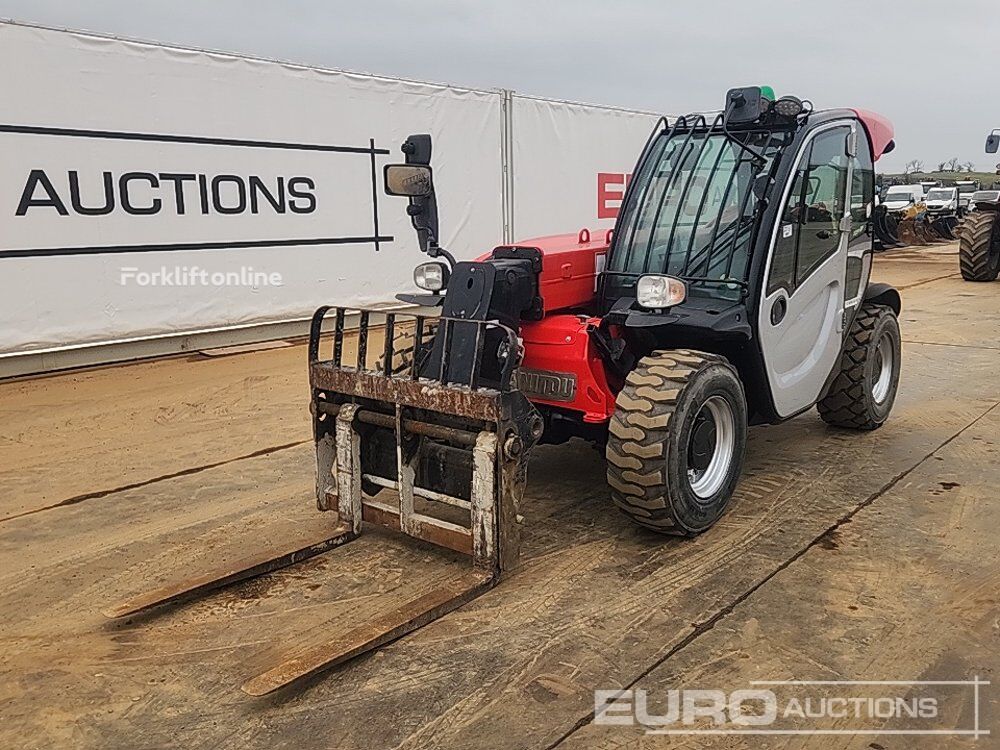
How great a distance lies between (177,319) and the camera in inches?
356

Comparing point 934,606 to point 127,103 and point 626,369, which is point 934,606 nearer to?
point 626,369

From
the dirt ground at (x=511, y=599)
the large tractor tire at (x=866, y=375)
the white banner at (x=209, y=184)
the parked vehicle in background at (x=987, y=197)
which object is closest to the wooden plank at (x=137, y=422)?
the dirt ground at (x=511, y=599)

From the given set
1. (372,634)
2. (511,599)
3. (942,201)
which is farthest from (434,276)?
(942,201)

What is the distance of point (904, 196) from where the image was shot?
28.0 m

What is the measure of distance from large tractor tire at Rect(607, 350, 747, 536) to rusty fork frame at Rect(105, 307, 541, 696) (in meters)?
0.45

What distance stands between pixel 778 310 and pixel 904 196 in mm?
26847

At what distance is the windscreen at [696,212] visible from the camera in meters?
4.39

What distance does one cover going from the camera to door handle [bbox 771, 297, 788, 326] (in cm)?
446

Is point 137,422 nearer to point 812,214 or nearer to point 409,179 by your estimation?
point 409,179

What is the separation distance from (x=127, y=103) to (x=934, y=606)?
8106mm

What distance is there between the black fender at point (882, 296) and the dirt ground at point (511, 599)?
870 mm

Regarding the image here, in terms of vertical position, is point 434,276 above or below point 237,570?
above

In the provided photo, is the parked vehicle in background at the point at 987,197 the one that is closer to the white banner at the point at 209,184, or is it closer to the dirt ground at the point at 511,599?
the white banner at the point at 209,184

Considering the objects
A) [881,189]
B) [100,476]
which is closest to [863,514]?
[881,189]
